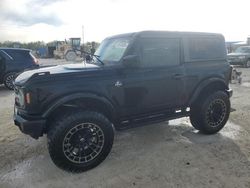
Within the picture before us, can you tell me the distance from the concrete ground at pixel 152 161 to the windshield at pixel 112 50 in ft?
5.08

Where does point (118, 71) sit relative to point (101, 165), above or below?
above

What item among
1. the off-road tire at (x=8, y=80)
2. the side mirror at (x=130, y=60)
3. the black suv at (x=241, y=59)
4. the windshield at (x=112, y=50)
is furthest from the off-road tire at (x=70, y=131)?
the black suv at (x=241, y=59)

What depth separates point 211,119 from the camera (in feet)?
18.1

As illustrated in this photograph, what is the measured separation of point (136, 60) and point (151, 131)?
1858mm

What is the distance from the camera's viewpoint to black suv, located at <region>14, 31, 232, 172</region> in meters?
3.93

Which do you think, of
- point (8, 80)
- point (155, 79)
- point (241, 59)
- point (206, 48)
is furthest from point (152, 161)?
point (241, 59)

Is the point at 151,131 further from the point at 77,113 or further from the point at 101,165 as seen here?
the point at 77,113

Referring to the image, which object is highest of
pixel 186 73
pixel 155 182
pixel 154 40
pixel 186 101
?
pixel 154 40

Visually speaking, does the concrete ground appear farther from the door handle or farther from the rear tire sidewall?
the door handle

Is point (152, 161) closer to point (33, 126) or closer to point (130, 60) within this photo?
point (130, 60)

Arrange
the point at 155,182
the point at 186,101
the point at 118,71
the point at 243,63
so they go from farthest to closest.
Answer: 1. the point at 243,63
2. the point at 186,101
3. the point at 118,71
4. the point at 155,182

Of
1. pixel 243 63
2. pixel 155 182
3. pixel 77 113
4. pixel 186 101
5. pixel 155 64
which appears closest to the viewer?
pixel 155 182

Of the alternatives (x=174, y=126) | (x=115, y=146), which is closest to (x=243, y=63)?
A: (x=174, y=126)

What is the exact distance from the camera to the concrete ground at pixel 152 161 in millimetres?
3820
